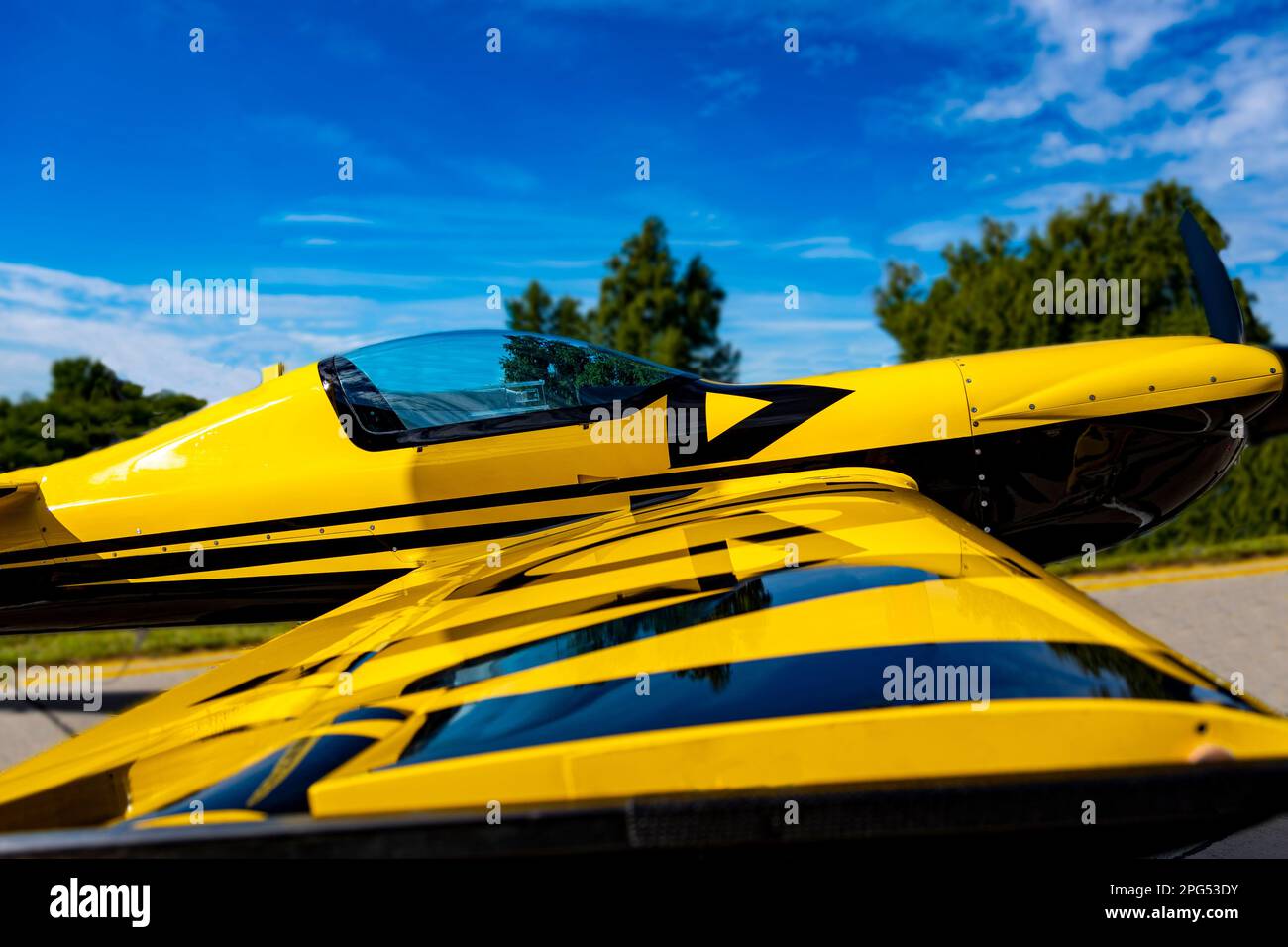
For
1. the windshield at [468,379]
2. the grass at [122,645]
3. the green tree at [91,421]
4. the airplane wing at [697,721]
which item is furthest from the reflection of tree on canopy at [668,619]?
the grass at [122,645]

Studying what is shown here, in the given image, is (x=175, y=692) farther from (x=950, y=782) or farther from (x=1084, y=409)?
(x=1084, y=409)

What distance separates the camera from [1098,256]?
19578 mm

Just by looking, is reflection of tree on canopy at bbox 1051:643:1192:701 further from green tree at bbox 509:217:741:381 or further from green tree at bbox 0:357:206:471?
green tree at bbox 509:217:741:381

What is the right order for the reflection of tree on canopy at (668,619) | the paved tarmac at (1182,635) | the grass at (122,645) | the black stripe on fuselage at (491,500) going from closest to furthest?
the reflection of tree on canopy at (668,619), the black stripe on fuselage at (491,500), the paved tarmac at (1182,635), the grass at (122,645)

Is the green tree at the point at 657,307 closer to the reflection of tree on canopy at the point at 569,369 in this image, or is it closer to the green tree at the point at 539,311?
the green tree at the point at 539,311

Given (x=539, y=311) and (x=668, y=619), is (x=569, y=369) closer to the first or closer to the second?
(x=668, y=619)

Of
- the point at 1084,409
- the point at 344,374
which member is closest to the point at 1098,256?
the point at 1084,409

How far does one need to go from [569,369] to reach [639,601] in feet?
4.90

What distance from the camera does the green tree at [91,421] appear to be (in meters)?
4.14

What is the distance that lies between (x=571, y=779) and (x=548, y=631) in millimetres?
775

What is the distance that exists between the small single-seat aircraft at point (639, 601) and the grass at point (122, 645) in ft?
14.5

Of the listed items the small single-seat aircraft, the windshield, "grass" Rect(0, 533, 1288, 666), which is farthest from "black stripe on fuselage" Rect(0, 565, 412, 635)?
"grass" Rect(0, 533, 1288, 666)

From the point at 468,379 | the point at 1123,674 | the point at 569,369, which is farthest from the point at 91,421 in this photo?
the point at 1123,674
